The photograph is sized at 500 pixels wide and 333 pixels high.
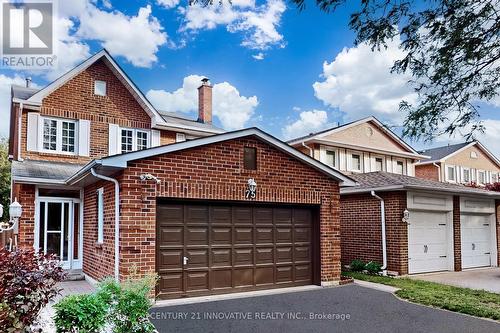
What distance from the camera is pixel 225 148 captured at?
32.7 feet

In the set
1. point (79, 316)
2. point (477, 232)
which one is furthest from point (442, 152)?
point (79, 316)

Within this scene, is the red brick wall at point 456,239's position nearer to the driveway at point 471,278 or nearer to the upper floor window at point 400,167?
the driveway at point 471,278

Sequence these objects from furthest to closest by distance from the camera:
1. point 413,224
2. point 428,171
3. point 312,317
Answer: point 428,171, point 413,224, point 312,317

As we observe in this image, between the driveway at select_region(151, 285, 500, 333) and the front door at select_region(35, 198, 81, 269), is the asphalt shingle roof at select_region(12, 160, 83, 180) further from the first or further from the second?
the driveway at select_region(151, 285, 500, 333)

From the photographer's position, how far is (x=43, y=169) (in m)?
13.2

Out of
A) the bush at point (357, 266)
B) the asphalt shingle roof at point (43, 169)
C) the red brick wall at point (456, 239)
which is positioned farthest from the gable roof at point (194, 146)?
the red brick wall at point (456, 239)

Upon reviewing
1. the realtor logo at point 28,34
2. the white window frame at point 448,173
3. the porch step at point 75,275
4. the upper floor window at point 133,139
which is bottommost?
the porch step at point 75,275

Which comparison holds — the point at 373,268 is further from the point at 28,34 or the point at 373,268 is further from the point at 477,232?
the point at 28,34

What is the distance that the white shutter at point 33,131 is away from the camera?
14203 mm

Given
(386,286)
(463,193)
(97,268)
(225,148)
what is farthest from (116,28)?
(463,193)

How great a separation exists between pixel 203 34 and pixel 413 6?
7674 millimetres

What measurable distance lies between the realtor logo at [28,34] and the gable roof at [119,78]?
4.85 feet

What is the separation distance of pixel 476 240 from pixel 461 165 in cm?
1696

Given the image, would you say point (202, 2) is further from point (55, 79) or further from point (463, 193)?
point (463, 193)
